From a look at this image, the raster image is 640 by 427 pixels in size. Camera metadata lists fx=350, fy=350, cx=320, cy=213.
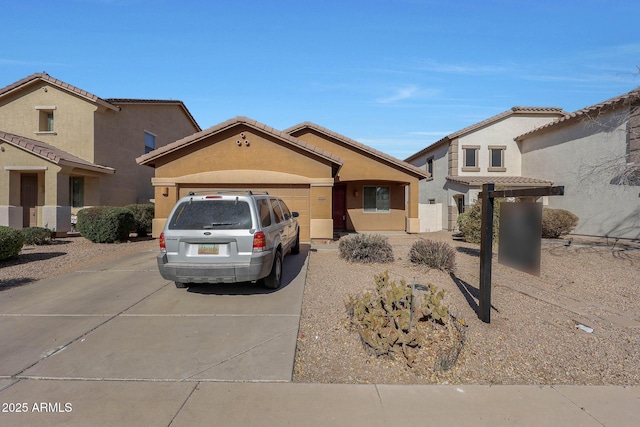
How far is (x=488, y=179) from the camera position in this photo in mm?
20516

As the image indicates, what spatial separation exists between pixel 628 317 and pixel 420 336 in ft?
13.3

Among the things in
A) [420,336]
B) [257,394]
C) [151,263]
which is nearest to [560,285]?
[420,336]

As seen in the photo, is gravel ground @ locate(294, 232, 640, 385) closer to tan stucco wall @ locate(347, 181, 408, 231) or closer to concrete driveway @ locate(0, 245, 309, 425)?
concrete driveway @ locate(0, 245, 309, 425)

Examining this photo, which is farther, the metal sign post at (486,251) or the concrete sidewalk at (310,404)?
the metal sign post at (486,251)

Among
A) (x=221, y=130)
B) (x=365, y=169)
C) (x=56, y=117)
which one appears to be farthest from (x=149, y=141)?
(x=365, y=169)

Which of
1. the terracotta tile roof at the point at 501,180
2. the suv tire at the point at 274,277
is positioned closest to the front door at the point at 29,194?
the suv tire at the point at 274,277

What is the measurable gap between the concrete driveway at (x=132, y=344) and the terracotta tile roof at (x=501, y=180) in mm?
15849

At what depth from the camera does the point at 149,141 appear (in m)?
20.4

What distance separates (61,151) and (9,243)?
28.8 feet

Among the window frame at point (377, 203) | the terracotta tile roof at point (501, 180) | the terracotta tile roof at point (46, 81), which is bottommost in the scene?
the window frame at point (377, 203)

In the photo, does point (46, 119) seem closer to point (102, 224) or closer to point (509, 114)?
point (102, 224)

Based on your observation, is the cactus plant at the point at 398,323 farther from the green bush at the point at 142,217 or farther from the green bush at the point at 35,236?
the green bush at the point at 142,217

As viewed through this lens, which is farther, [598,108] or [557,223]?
[598,108]

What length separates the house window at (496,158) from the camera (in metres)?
21.8
